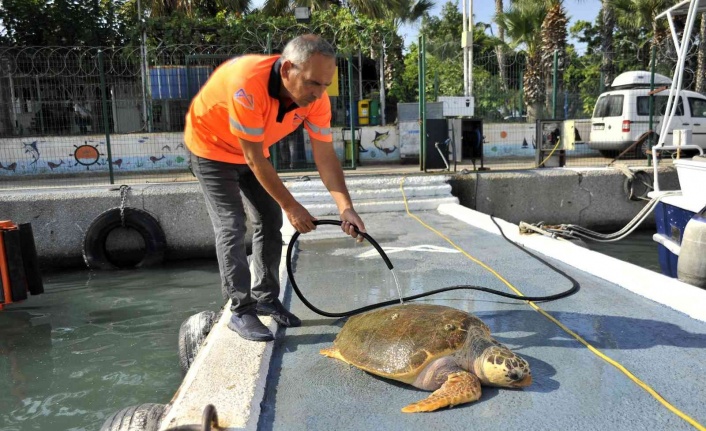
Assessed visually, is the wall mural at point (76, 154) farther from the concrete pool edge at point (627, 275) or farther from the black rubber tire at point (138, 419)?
the black rubber tire at point (138, 419)

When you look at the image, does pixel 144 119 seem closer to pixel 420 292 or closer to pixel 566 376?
pixel 420 292

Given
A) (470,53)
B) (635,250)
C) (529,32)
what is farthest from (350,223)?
(529,32)

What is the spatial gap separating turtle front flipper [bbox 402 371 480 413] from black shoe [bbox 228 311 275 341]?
3.53 feet

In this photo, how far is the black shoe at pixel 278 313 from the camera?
3434mm

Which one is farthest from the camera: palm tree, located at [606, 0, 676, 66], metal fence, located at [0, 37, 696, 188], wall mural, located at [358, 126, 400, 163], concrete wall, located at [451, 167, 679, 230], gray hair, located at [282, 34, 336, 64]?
palm tree, located at [606, 0, 676, 66]

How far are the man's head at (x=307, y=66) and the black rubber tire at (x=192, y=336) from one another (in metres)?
2.17

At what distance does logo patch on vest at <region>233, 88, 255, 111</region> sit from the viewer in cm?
277

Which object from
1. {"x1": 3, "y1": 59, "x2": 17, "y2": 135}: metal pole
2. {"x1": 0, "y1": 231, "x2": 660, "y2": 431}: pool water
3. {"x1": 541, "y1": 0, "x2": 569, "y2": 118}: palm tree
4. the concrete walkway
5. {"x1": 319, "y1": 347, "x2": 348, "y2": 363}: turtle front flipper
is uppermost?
{"x1": 541, "y1": 0, "x2": 569, "y2": 118}: palm tree

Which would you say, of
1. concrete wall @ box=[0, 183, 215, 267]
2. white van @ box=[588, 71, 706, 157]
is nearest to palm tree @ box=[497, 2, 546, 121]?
white van @ box=[588, 71, 706, 157]

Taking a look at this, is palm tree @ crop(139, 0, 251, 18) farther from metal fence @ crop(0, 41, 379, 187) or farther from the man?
the man

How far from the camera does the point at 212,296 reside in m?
6.70

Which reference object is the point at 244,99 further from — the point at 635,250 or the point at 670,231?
the point at 635,250

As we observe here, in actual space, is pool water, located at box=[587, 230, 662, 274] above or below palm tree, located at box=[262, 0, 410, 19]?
below

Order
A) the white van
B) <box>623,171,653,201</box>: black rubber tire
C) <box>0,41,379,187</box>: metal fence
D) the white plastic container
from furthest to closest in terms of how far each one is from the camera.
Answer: the white van → <box>0,41,379,187</box>: metal fence → <box>623,171,653,201</box>: black rubber tire → the white plastic container
